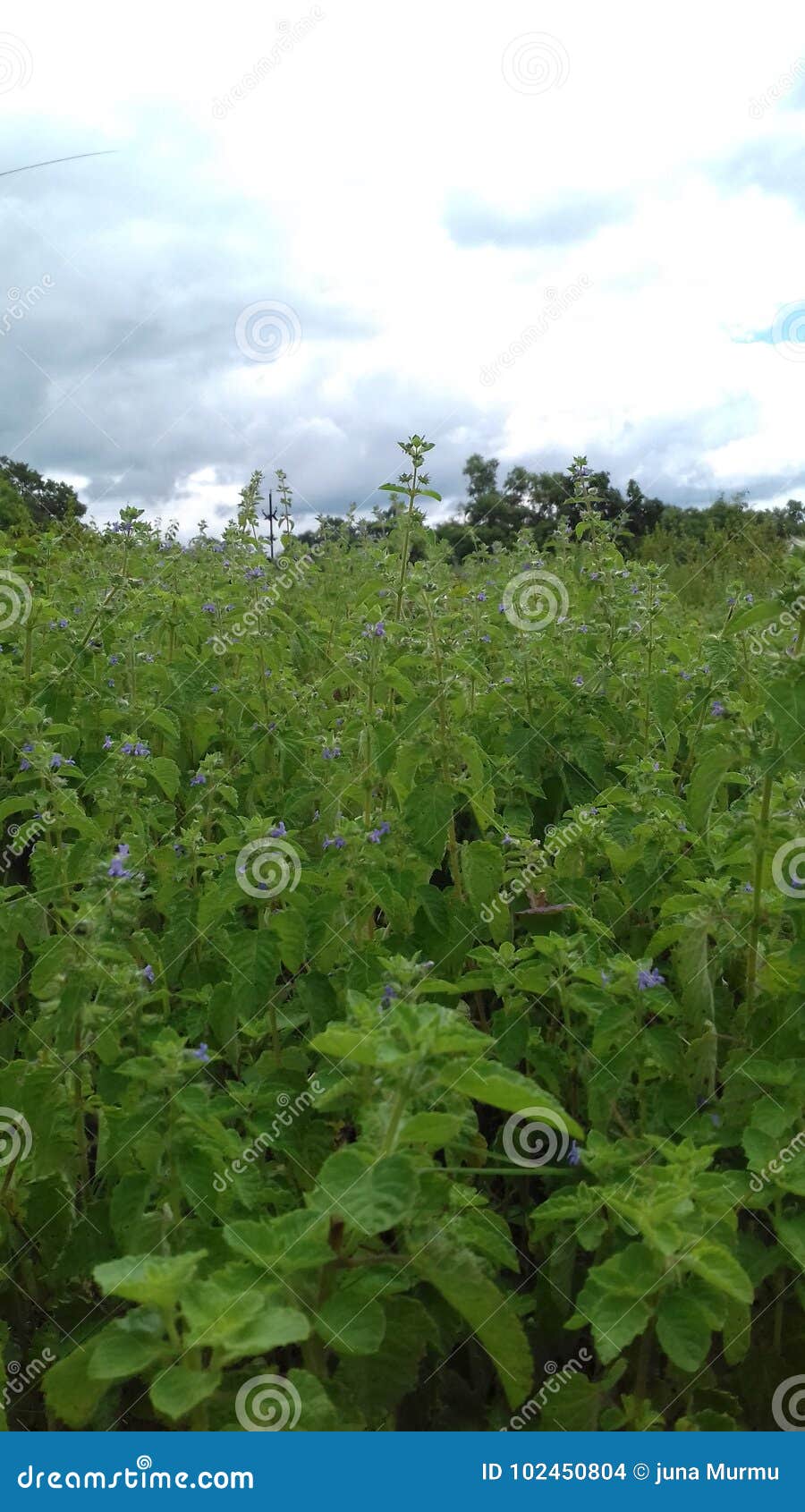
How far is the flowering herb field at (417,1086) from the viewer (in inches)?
75.3

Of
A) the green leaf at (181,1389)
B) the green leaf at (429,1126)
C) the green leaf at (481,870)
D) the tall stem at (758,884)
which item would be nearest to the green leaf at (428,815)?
the green leaf at (481,870)

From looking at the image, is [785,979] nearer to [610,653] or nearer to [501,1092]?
[501,1092]

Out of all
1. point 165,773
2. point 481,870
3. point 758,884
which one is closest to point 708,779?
point 758,884

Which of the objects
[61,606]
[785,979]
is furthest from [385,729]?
[61,606]

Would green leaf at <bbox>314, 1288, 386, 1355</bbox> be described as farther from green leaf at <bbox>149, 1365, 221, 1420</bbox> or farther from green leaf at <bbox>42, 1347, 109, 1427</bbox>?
green leaf at <bbox>42, 1347, 109, 1427</bbox>

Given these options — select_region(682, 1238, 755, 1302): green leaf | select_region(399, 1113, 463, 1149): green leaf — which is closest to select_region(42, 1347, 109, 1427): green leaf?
select_region(399, 1113, 463, 1149): green leaf

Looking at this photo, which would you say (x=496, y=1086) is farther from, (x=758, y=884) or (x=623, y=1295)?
(x=758, y=884)

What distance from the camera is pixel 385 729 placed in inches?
151

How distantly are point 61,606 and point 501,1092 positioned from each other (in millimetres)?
5160

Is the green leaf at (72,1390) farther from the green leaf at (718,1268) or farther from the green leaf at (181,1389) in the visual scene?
the green leaf at (718,1268)

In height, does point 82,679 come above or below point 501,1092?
above

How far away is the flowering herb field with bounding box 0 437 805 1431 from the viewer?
1.91 m

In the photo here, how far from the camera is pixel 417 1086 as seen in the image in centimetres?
190

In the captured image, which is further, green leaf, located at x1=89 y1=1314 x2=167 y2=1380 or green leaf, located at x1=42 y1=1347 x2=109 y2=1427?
green leaf, located at x1=42 y1=1347 x2=109 y2=1427
